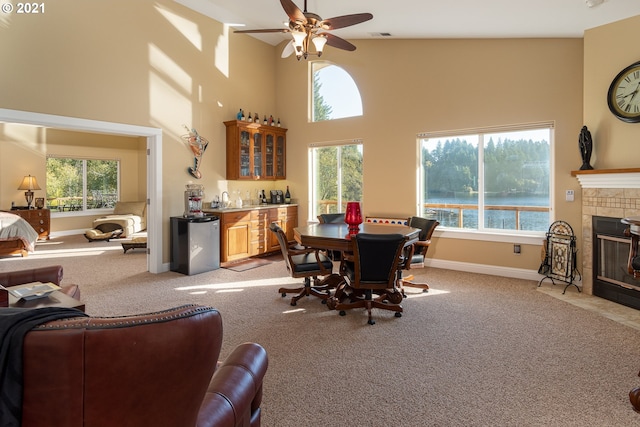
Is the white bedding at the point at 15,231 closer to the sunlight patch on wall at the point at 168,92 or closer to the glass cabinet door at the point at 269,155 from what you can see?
the sunlight patch on wall at the point at 168,92

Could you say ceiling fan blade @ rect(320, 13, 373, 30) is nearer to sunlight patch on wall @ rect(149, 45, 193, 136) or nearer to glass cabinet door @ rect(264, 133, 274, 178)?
sunlight patch on wall @ rect(149, 45, 193, 136)

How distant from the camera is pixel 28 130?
8.20 meters

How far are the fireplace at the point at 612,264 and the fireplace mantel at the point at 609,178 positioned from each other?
1.24 ft

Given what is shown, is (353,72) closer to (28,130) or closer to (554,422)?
(554,422)

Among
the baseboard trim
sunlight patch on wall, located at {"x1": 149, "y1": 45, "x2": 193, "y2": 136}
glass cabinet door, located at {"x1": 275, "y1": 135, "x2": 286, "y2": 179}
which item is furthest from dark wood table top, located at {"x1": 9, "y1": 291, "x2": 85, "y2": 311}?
glass cabinet door, located at {"x1": 275, "y1": 135, "x2": 286, "y2": 179}

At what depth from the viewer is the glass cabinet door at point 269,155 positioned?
271 inches

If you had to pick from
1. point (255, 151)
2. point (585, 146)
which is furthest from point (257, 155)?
point (585, 146)

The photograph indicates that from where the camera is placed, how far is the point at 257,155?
6.68m

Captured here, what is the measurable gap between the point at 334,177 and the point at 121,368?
6.03m

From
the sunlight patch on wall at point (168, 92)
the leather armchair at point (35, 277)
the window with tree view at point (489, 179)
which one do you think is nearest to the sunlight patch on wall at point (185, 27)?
the sunlight patch on wall at point (168, 92)

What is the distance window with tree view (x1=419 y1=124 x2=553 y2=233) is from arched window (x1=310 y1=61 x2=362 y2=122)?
1.49 metres

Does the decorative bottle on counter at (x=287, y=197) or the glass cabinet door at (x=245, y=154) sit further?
the decorative bottle on counter at (x=287, y=197)

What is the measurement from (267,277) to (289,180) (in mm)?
2674

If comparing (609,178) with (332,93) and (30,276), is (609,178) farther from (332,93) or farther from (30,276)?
(30,276)
